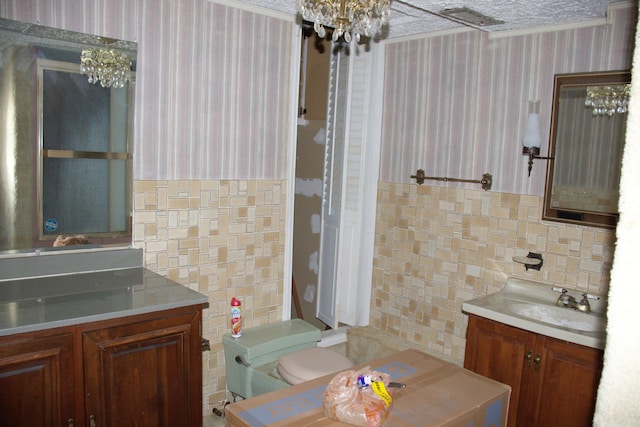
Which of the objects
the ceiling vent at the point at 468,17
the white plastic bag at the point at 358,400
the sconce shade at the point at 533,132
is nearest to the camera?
the white plastic bag at the point at 358,400

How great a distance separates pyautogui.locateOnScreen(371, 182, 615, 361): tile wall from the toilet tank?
77 cm

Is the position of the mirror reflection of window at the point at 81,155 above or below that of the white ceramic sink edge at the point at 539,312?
above

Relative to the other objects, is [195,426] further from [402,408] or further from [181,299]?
[402,408]

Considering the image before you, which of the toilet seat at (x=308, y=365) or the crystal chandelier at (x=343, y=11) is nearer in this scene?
the crystal chandelier at (x=343, y=11)

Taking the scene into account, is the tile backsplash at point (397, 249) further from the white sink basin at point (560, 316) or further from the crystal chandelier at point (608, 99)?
the crystal chandelier at point (608, 99)

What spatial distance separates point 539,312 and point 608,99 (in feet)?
3.80

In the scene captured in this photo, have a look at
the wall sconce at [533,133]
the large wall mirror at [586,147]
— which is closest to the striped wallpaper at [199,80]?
the wall sconce at [533,133]

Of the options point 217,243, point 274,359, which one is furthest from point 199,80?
point 274,359

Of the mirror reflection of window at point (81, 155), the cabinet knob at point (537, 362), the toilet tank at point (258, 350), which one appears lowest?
the toilet tank at point (258, 350)

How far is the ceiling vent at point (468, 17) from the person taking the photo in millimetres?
2679

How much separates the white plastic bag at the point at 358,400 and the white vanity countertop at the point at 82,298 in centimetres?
82

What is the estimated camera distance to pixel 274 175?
125 inches

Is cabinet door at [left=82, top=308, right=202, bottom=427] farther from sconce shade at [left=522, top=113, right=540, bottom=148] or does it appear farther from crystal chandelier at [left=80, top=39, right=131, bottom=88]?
sconce shade at [left=522, top=113, right=540, bottom=148]

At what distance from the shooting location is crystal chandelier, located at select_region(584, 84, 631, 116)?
2.56m
